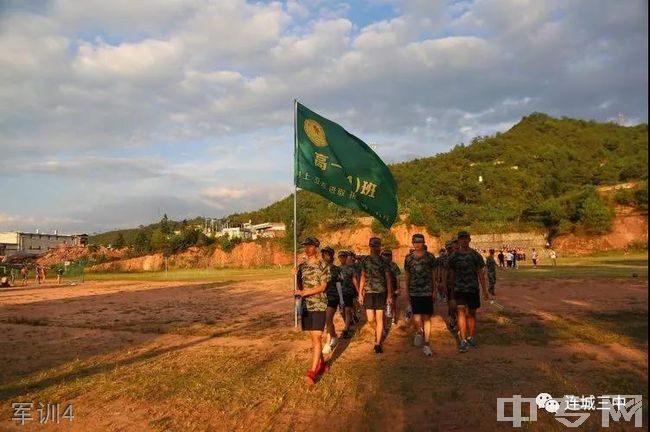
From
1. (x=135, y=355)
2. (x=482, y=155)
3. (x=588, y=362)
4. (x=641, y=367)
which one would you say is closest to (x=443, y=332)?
(x=588, y=362)

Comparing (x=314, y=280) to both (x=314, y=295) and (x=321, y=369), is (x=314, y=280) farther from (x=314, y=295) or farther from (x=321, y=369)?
(x=321, y=369)

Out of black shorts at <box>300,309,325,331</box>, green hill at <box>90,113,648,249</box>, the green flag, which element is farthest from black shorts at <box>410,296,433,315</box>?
green hill at <box>90,113,648,249</box>

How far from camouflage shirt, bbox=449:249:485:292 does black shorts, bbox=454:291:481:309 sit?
7 cm

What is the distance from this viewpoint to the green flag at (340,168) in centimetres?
1065

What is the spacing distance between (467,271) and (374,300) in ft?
5.55

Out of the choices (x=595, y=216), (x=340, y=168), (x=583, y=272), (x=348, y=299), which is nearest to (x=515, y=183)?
(x=595, y=216)

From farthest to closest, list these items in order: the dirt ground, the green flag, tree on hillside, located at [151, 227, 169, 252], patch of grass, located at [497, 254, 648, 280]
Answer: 1. tree on hillside, located at [151, 227, 169, 252]
2. patch of grass, located at [497, 254, 648, 280]
3. the green flag
4. the dirt ground

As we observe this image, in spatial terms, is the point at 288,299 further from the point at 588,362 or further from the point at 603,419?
the point at 603,419

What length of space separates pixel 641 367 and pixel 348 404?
4267mm

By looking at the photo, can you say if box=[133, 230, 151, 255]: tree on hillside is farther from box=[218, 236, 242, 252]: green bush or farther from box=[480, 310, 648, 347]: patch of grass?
box=[480, 310, 648, 347]: patch of grass

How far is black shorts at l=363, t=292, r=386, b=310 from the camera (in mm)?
8430

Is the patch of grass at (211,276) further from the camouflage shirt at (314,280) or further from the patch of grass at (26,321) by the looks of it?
the camouflage shirt at (314,280)

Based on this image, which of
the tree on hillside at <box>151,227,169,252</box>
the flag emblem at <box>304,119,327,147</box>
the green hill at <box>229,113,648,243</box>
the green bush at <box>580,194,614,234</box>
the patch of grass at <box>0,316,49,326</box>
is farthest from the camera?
the tree on hillside at <box>151,227,169,252</box>

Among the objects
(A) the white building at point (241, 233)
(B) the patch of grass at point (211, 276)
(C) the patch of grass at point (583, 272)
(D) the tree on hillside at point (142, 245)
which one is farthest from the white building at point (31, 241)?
(C) the patch of grass at point (583, 272)
